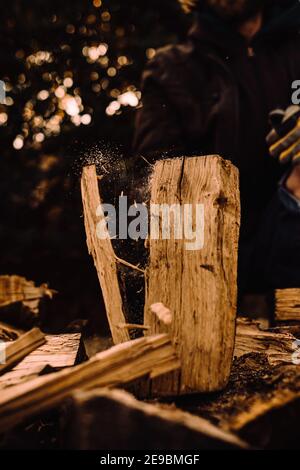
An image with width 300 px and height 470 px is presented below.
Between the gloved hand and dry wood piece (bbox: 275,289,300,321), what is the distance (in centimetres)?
71

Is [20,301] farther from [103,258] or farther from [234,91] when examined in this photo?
[234,91]

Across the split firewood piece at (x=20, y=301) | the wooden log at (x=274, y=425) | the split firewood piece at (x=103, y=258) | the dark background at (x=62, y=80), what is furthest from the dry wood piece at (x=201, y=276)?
the dark background at (x=62, y=80)

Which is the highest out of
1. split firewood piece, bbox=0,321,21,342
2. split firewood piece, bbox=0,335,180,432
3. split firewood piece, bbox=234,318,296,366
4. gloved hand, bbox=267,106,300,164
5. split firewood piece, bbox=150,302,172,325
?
gloved hand, bbox=267,106,300,164

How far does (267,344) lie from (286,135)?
1187mm

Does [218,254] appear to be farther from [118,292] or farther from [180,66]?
[180,66]

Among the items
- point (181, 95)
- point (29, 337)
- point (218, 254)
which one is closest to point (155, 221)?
point (218, 254)

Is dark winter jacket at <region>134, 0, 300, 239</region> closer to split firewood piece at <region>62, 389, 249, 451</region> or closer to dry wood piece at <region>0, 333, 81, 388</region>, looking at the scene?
dry wood piece at <region>0, 333, 81, 388</region>

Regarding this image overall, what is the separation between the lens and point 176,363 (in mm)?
1133

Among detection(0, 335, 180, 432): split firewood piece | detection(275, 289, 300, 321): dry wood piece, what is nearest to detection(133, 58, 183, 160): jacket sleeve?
detection(275, 289, 300, 321): dry wood piece

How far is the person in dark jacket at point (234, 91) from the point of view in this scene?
2.75 metres

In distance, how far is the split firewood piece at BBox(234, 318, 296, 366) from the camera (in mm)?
1556

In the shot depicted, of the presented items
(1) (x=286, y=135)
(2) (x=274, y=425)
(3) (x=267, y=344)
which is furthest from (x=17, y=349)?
(1) (x=286, y=135)

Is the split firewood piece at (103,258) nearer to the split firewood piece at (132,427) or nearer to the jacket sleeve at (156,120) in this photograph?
the split firewood piece at (132,427)

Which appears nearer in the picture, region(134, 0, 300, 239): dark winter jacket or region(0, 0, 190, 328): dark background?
region(134, 0, 300, 239): dark winter jacket
